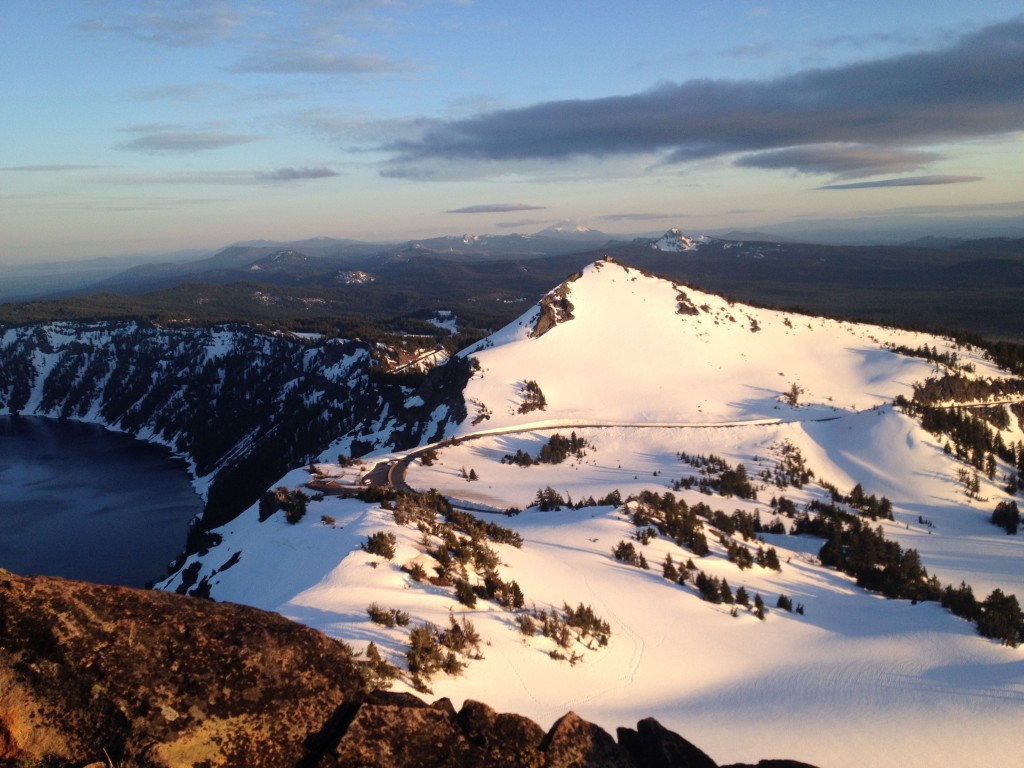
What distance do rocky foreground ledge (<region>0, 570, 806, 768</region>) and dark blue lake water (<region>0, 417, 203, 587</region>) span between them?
4193 centimetres

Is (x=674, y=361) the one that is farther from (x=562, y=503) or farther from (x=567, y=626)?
(x=567, y=626)

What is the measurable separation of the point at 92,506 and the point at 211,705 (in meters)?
68.2

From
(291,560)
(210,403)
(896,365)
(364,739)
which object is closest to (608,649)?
(291,560)

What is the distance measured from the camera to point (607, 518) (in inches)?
1021

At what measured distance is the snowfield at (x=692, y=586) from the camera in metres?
12.7

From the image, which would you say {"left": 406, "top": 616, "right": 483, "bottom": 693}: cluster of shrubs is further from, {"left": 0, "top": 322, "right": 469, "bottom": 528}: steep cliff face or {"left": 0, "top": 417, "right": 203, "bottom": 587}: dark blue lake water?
{"left": 0, "top": 322, "right": 469, "bottom": 528}: steep cliff face

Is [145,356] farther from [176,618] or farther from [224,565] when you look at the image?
[176,618]

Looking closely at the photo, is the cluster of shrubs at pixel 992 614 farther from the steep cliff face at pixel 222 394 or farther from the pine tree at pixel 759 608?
the steep cliff face at pixel 222 394

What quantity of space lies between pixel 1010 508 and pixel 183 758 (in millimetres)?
42578

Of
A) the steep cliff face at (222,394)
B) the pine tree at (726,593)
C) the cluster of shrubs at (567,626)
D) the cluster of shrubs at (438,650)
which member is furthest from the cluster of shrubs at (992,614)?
the steep cliff face at (222,394)

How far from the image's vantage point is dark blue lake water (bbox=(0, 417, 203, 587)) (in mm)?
46406

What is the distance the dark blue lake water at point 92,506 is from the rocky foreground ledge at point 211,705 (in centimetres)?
4193

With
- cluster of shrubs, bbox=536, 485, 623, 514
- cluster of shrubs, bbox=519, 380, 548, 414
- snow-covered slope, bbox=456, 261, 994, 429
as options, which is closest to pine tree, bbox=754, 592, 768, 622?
cluster of shrubs, bbox=536, 485, 623, 514

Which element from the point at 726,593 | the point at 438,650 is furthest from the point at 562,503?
the point at 438,650
